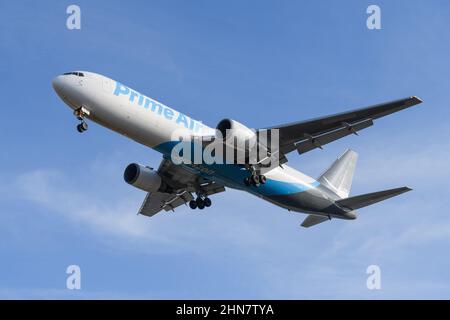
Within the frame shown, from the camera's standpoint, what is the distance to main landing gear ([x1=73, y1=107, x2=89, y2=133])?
111 feet

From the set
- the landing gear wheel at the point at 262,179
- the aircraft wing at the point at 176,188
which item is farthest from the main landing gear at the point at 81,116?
the landing gear wheel at the point at 262,179

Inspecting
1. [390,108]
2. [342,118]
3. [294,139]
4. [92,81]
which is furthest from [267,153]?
[92,81]

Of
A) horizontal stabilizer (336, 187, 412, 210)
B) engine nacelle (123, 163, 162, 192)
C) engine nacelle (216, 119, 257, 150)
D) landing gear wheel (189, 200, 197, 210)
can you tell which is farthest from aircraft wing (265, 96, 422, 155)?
engine nacelle (123, 163, 162, 192)

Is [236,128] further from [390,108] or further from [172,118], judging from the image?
[390,108]

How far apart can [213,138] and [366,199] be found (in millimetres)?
9957

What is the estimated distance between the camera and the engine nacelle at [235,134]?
1347 inches

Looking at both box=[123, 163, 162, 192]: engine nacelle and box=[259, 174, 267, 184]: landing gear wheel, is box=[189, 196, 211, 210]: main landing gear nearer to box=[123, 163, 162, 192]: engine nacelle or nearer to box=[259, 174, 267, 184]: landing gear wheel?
box=[123, 163, 162, 192]: engine nacelle

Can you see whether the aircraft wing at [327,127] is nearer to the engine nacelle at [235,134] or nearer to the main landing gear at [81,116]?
the engine nacelle at [235,134]

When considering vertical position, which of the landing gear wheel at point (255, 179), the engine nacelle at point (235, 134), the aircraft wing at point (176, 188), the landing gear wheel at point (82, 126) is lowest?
the landing gear wheel at point (255, 179)

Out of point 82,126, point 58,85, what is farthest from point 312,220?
point 58,85

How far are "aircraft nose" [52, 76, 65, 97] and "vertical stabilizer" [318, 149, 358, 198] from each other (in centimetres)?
1701

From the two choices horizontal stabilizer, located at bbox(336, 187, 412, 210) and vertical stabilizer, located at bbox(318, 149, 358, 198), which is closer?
horizontal stabilizer, located at bbox(336, 187, 412, 210)

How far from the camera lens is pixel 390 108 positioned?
106 ft

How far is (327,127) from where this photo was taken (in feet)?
114
